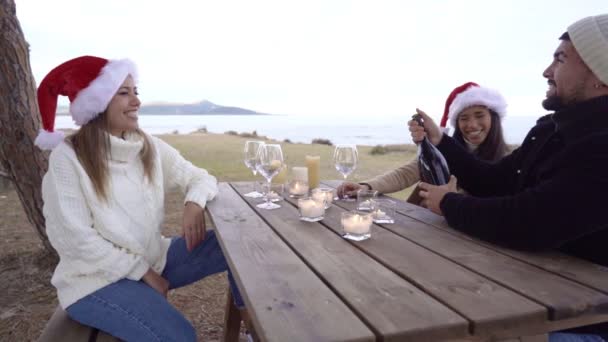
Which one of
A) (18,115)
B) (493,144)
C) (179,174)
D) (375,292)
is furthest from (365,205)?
(18,115)

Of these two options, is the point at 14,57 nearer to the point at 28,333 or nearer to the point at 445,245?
the point at 28,333

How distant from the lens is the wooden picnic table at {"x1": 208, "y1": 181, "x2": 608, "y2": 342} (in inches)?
31.9

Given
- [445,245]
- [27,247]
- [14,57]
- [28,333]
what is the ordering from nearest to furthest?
[445,245]
[28,333]
[14,57]
[27,247]

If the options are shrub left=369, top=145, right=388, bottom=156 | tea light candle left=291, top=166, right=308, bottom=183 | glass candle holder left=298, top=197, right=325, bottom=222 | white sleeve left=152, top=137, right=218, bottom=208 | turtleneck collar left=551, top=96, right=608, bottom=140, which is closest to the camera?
turtleneck collar left=551, top=96, right=608, bottom=140

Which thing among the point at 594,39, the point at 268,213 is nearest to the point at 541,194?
the point at 594,39

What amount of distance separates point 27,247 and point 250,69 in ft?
41.1

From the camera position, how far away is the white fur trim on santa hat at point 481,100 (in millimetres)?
2883

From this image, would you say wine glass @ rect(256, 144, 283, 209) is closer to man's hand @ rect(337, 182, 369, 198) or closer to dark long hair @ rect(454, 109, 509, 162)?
man's hand @ rect(337, 182, 369, 198)

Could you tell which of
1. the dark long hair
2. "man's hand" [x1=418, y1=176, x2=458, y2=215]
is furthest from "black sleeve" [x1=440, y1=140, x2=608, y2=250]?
the dark long hair

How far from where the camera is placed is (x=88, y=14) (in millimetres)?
6012

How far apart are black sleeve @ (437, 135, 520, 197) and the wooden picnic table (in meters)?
0.74

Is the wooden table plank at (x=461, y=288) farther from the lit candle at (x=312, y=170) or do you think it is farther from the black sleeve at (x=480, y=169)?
the lit candle at (x=312, y=170)

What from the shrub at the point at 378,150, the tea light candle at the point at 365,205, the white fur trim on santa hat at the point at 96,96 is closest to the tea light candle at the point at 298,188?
the tea light candle at the point at 365,205

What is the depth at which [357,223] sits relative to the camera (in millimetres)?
1424
